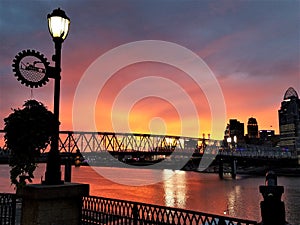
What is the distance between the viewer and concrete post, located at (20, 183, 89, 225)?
6.46 m

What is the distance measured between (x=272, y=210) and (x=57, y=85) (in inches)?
210

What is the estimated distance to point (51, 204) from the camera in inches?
259

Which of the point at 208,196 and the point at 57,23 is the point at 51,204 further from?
the point at 208,196

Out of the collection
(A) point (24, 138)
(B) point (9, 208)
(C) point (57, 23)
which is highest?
(C) point (57, 23)

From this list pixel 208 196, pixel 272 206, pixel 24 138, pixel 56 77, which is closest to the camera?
pixel 272 206

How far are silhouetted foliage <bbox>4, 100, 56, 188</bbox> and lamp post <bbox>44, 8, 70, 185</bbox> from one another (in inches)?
13.1

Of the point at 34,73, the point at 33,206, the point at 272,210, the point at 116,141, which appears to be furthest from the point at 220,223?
the point at 116,141

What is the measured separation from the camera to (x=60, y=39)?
752 cm

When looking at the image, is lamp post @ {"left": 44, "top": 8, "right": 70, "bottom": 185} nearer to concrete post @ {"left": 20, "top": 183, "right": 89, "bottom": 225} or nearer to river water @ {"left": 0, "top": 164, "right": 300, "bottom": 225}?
concrete post @ {"left": 20, "top": 183, "right": 89, "bottom": 225}

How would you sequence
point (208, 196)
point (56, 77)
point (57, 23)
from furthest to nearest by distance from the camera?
point (208, 196) < point (56, 77) < point (57, 23)

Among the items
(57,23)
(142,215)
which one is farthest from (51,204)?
(57,23)

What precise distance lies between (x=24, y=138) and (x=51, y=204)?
1451mm

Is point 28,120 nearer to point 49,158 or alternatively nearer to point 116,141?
point 49,158

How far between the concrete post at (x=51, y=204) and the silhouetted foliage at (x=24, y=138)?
366 millimetres
